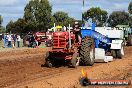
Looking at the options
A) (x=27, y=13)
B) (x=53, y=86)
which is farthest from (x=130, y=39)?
(x=27, y=13)

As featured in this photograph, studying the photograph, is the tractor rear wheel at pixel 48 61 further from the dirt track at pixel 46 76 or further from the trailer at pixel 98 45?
the trailer at pixel 98 45

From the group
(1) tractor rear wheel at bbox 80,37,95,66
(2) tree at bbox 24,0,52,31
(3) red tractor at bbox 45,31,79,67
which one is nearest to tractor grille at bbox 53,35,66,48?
(3) red tractor at bbox 45,31,79,67

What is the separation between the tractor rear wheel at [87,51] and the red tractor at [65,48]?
11.0 inches

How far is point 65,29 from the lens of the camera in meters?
18.2

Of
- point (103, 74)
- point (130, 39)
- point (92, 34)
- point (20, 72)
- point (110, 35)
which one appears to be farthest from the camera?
point (130, 39)

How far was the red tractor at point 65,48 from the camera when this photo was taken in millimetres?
17188

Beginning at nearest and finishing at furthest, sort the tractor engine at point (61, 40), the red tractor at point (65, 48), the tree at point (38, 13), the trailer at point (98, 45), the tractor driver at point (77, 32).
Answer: the red tractor at point (65, 48)
the tractor engine at point (61, 40)
the trailer at point (98, 45)
the tractor driver at point (77, 32)
the tree at point (38, 13)

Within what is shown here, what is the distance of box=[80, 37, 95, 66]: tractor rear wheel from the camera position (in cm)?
1753

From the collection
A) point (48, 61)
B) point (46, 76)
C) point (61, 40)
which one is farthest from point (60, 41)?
point (46, 76)

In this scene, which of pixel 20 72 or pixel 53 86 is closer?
pixel 53 86

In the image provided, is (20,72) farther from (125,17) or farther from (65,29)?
(125,17)

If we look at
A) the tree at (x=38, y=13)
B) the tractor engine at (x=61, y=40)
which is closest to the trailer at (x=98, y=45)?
the tractor engine at (x=61, y=40)

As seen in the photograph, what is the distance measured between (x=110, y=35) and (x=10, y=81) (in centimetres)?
1116

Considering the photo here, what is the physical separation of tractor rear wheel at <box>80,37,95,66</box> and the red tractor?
279 millimetres
